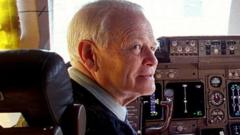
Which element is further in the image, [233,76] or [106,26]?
[233,76]

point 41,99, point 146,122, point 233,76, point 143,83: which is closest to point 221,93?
point 233,76

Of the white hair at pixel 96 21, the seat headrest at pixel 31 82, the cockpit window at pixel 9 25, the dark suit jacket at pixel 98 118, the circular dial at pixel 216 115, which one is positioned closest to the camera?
the seat headrest at pixel 31 82

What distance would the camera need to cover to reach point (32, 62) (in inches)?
34.0

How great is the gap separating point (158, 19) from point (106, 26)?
4.92 feet

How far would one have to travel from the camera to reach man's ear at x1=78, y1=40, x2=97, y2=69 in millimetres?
1409

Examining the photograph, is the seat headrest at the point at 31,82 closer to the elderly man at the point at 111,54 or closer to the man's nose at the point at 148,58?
the elderly man at the point at 111,54

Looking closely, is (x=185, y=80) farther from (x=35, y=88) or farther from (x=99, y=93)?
(x=35, y=88)

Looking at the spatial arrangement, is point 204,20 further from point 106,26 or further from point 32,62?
point 32,62

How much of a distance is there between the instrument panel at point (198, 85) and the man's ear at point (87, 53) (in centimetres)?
89

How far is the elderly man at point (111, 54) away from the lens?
4.53 feet

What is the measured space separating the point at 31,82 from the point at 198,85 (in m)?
1.62

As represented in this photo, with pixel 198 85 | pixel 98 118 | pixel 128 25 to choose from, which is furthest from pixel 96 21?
pixel 198 85

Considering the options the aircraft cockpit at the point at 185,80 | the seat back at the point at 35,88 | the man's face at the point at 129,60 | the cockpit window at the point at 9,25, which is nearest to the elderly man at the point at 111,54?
the man's face at the point at 129,60

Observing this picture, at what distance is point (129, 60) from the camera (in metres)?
1.44
